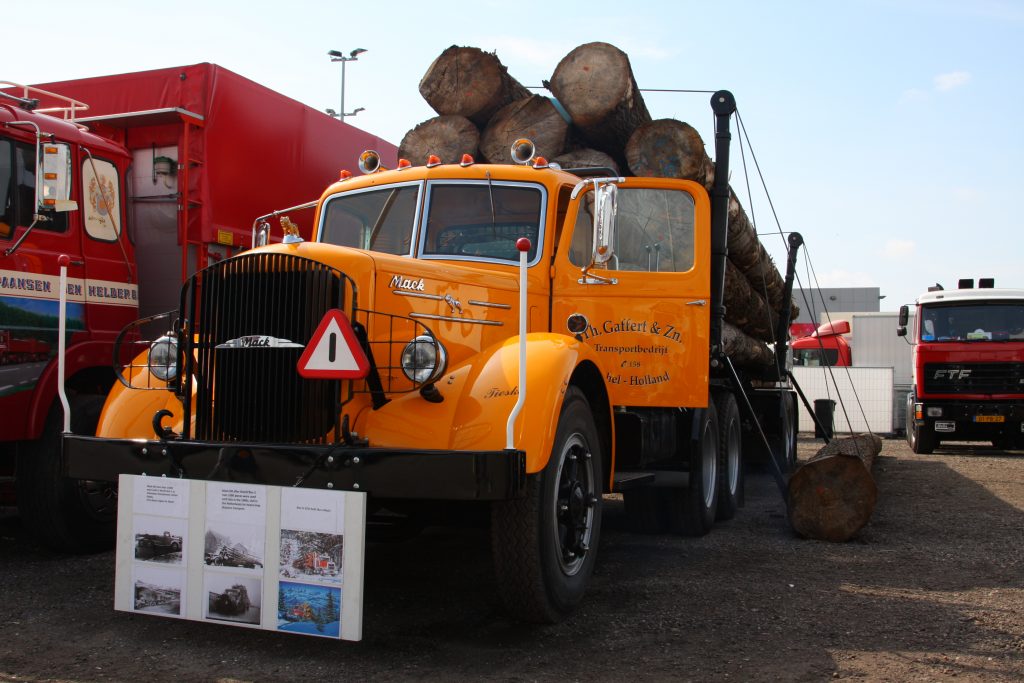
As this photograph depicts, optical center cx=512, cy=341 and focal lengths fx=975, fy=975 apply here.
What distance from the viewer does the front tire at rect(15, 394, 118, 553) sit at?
239 inches

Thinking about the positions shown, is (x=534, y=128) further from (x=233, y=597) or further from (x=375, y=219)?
(x=233, y=597)

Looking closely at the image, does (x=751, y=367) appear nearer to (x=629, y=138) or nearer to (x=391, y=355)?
(x=629, y=138)

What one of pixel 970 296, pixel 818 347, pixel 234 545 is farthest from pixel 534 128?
pixel 818 347

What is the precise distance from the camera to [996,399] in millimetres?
15227

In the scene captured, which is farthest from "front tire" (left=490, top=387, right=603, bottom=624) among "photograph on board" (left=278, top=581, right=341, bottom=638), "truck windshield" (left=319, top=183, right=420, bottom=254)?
"truck windshield" (left=319, top=183, right=420, bottom=254)

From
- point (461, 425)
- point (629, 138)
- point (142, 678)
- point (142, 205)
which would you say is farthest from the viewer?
point (629, 138)

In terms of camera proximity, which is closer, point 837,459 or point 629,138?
point 837,459

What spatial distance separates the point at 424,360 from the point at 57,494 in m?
3.07

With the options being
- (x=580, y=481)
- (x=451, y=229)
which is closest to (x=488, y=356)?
(x=580, y=481)

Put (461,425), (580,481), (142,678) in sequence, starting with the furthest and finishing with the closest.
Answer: (580,481) → (461,425) → (142,678)

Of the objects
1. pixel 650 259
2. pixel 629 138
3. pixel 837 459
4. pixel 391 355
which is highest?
pixel 629 138

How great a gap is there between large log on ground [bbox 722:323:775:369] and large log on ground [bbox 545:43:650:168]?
2.00 metres

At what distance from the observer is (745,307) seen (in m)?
10.3

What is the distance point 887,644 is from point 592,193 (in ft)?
10.7
